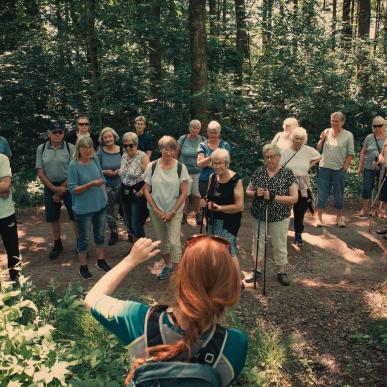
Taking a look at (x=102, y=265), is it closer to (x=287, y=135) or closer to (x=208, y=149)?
(x=208, y=149)

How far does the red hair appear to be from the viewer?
5.19 feet

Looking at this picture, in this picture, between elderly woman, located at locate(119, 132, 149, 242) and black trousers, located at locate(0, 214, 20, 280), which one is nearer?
black trousers, located at locate(0, 214, 20, 280)

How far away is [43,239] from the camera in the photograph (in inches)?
296

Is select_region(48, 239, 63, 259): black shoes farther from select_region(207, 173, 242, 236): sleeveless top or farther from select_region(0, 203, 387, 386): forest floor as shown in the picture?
select_region(207, 173, 242, 236): sleeveless top

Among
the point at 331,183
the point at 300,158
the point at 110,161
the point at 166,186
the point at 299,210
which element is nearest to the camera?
the point at 166,186

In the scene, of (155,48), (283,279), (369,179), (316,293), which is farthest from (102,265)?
(155,48)

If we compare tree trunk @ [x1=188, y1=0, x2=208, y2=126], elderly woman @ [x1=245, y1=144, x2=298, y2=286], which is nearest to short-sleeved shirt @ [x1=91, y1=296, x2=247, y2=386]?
elderly woman @ [x1=245, y1=144, x2=298, y2=286]

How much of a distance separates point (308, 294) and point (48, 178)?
4.02 metres

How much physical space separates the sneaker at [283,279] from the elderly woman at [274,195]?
28cm

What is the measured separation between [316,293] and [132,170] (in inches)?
121

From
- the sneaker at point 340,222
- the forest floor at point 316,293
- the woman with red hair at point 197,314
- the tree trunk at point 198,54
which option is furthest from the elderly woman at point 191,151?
the woman with red hair at point 197,314

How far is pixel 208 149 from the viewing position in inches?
269

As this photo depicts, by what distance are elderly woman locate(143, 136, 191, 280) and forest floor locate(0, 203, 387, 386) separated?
2.60 ft

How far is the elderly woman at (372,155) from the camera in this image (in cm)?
766
